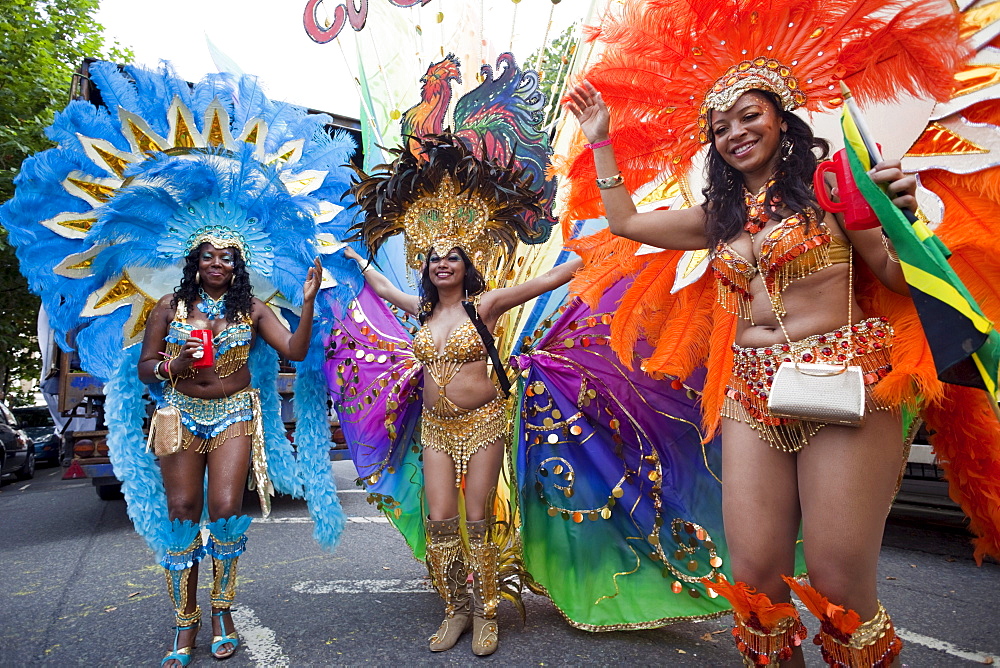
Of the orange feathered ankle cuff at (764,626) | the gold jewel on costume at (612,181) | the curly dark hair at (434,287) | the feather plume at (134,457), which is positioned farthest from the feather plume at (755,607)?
the feather plume at (134,457)

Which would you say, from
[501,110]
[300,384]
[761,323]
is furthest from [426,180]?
[761,323]

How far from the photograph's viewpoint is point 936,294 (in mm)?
1495

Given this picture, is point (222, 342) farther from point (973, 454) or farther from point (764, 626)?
point (973, 454)

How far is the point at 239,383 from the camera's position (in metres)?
3.20

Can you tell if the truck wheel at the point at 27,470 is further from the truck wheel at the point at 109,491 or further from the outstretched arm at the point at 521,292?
the outstretched arm at the point at 521,292

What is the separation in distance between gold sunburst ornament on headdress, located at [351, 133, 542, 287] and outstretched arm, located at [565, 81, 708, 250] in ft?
3.46

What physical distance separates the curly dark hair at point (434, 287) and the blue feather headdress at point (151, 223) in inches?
30.0

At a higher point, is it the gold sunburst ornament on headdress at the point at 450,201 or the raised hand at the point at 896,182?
the gold sunburst ornament on headdress at the point at 450,201

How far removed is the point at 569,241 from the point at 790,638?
5.65 feet

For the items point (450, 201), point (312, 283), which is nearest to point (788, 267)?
point (450, 201)

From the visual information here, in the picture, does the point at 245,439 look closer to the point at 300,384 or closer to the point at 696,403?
the point at 300,384

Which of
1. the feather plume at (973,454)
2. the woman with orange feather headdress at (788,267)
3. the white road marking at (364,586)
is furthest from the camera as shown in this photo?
the white road marking at (364,586)

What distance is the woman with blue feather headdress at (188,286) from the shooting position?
3037 mm

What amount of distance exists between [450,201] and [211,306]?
1386mm
